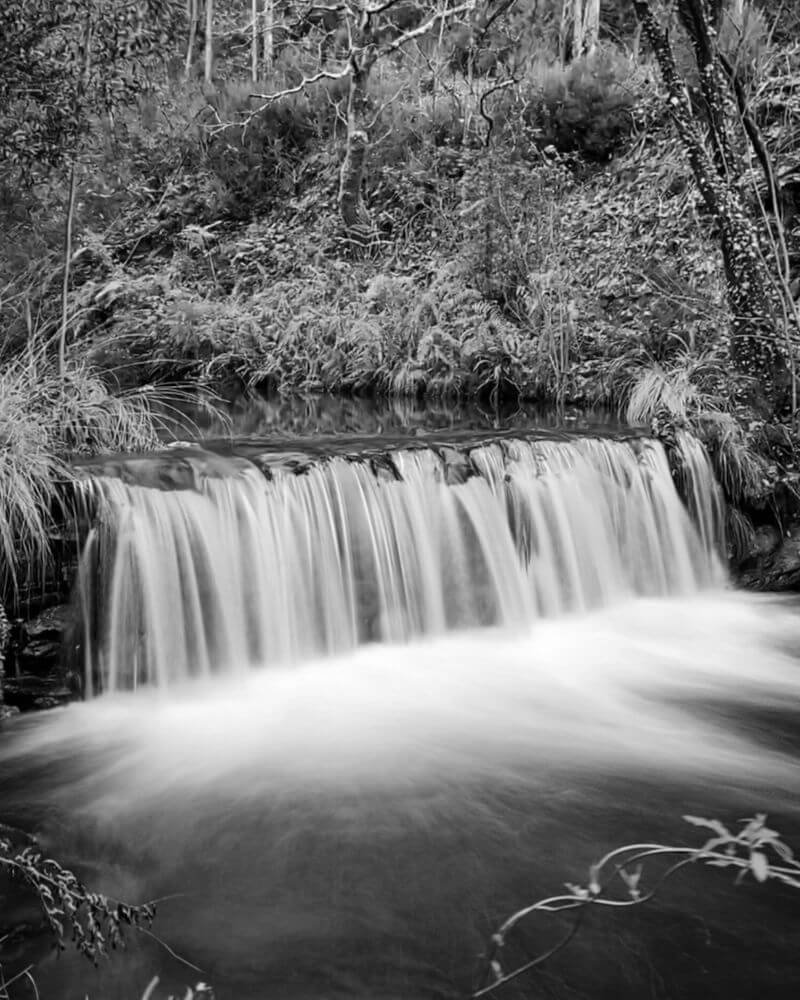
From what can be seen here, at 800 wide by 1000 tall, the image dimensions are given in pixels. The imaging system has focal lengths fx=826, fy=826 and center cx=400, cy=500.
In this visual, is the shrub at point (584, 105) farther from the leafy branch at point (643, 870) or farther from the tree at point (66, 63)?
the leafy branch at point (643, 870)

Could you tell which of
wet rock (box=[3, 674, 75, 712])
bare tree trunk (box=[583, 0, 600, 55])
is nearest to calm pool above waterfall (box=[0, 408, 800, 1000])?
wet rock (box=[3, 674, 75, 712])

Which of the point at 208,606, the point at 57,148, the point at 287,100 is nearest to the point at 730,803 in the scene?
the point at 208,606

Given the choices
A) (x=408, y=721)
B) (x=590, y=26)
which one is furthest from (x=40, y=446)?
(x=590, y=26)

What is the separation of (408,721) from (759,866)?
Answer: 1797 millimetres

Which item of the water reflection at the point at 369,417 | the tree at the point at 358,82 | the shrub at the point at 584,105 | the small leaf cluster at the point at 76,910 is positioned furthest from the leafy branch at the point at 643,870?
the shrub at the point at 584,105

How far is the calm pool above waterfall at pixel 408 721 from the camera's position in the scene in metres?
2.45

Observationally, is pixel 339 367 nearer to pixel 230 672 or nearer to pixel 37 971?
pixel 230 672

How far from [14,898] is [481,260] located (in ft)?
30.2

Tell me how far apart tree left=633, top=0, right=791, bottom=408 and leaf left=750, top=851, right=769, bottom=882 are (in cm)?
431

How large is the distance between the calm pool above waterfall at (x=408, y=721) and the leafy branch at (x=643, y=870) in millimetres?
44

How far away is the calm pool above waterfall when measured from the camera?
2.45 metres

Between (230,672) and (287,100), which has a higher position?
(287,100)

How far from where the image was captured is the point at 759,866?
2.84 metres

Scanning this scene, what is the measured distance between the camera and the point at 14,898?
260cm
